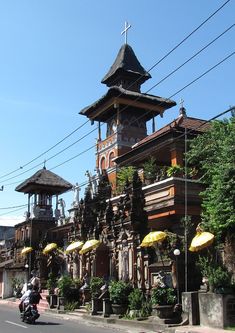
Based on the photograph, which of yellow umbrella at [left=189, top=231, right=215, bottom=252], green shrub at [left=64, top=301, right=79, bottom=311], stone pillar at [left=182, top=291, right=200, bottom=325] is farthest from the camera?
green shrub at [left=64, top=301, right=79, bottom=311]

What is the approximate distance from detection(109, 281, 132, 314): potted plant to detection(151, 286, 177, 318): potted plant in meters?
2.56

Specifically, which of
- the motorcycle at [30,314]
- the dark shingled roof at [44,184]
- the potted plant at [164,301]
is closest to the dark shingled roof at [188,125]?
the potted plant at [164,301]

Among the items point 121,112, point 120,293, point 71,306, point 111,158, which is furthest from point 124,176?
point 121,112

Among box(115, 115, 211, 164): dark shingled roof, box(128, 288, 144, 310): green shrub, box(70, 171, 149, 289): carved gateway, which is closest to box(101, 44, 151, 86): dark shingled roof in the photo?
box(115, 115, 211, 164): dark shingled roof

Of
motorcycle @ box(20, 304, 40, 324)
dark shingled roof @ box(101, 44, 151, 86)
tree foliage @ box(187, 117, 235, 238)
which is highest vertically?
dark shingled roof @ box(101, 44, 151, 86)

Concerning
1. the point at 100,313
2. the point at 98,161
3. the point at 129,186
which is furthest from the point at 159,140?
the point at 98,161

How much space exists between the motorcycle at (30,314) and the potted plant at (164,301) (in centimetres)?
443

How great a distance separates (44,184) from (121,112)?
35.7 ft

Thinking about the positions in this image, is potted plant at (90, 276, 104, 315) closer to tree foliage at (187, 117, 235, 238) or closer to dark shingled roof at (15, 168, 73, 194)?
tree foliage at (187, 117, 235, 238)

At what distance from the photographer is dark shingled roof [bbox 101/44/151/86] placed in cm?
A: 4356

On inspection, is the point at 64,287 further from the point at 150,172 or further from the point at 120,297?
the point at 150,172

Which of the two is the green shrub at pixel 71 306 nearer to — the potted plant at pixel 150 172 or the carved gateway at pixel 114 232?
the carved gateway at pixel 114 232

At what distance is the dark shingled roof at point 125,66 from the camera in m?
43.6

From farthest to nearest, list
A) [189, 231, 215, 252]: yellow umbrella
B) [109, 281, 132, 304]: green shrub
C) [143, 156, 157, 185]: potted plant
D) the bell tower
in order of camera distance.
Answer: the bell tower → [143, 156, 157, 185]: potted plant → [109, 281, 132, 304]: green shrub → [189, 231, 215, 252]: yellow umbrella
